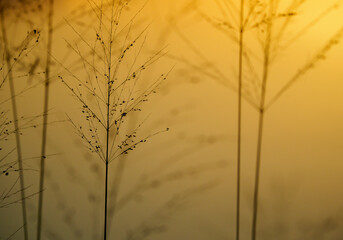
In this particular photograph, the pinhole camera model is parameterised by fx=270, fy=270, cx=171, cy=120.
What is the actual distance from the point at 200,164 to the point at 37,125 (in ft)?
3.50

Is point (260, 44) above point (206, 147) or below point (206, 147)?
above

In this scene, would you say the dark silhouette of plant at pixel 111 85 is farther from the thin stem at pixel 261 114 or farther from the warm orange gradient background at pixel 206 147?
the thin stem at pixel 261 114

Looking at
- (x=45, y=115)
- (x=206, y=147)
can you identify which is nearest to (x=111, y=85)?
(x=45, y=115)

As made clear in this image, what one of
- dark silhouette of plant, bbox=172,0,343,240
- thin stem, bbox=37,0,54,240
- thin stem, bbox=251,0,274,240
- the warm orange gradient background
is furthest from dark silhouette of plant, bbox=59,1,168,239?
thin stem, bbox=251,0,274,240

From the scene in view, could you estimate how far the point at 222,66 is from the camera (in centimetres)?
156

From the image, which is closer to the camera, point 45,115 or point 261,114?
point 261,114

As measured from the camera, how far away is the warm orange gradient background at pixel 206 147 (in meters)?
1.52

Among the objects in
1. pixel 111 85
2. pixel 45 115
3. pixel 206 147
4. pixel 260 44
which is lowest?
pixel 206 147

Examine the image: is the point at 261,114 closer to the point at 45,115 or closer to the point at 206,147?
the point at 206,147

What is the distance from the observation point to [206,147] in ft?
5.24

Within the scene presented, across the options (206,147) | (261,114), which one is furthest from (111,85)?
(261,114)

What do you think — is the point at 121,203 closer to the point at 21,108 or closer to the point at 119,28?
the point at 21,108

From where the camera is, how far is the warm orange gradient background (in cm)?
152

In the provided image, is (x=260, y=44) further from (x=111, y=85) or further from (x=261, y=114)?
(x=111, y=85)
